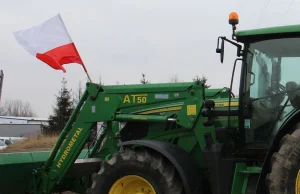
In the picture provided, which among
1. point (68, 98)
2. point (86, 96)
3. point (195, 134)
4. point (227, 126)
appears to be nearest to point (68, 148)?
point (86, 96)

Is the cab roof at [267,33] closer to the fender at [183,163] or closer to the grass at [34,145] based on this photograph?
the fender at [183,163]

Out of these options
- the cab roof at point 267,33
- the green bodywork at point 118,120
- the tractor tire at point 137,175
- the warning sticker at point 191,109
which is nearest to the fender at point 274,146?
the cab roof at point 267,33

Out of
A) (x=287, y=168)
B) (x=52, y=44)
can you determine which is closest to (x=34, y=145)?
(x=52, y=44)

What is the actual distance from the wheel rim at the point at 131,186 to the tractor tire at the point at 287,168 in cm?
184

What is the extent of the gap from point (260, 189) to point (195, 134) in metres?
1.51

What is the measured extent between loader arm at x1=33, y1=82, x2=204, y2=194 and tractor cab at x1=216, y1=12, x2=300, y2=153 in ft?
4.01

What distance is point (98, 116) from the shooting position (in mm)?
6242

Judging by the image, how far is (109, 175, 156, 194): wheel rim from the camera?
530 centimetres

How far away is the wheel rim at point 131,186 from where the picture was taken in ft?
17.4

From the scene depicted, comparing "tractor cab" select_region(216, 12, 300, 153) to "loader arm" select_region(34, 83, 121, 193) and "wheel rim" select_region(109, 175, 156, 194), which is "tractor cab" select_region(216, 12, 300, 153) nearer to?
"wheel rim" select_region(109, 175, 156, 194)

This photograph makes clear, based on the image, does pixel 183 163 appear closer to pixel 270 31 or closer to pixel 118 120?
pixel 118 120

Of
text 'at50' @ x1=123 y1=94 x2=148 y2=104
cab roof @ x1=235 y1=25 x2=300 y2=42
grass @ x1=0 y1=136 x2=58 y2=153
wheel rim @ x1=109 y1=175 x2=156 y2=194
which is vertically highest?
cab roof @ x1=235 y1=25 x2=300 y2=42

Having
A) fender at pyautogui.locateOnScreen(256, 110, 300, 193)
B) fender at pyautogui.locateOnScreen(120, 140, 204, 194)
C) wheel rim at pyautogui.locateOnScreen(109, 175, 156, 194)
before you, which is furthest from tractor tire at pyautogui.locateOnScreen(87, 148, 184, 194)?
fender at pyautogui.locateOnScreen(256, 110, 300, 193)

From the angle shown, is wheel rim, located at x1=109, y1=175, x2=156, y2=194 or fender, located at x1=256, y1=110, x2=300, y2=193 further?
wheel rim, located at x1=109, y1=175, x2=156, y2=194
